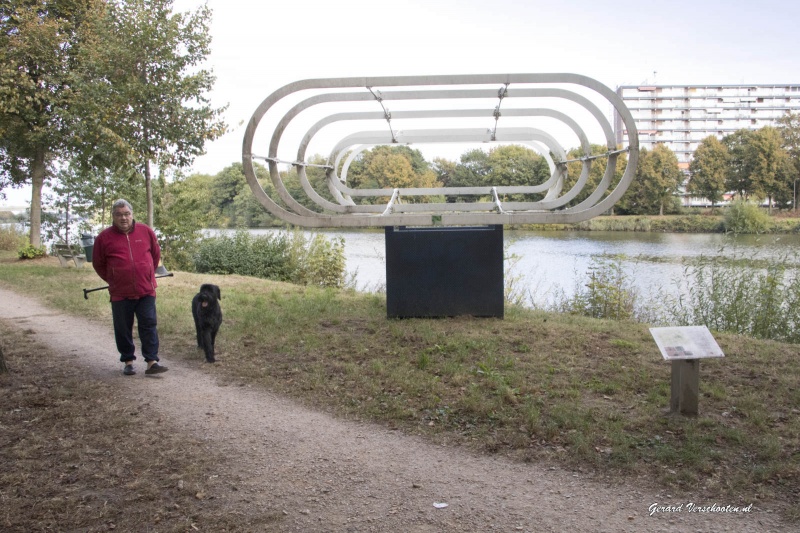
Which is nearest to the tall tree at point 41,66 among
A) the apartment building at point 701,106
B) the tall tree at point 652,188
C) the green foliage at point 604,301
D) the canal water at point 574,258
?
the canal water at point 574,258

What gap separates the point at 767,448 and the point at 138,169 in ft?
41.0

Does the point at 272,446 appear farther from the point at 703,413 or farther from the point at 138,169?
the point at 138,169

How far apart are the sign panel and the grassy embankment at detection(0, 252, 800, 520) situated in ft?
1.65

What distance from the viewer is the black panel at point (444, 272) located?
8188 mm

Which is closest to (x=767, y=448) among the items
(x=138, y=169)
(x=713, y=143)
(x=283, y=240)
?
(x=138, y=169)

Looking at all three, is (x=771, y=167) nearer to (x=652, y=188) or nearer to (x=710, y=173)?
(x=710, y=173)

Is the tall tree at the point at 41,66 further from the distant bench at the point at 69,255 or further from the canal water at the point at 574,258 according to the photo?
the canal water at the point at 574,258

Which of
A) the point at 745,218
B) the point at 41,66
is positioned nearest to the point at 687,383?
the point at 41,66

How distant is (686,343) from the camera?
187 inches

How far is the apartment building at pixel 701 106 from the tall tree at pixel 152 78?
4368 inches

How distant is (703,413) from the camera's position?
489 centimetres

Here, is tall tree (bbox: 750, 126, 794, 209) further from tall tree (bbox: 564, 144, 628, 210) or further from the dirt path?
the dirt path

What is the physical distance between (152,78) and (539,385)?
10.4 m

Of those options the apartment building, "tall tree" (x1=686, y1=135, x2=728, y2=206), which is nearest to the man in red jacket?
"tall tree" (x1=686, y1=135, x2=728, y2=206)
